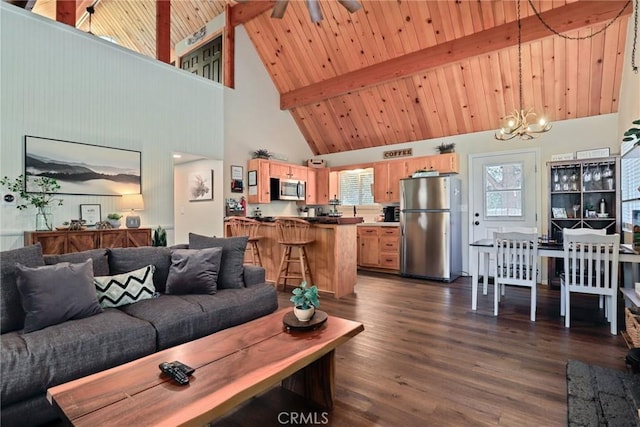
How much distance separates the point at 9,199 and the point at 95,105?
151 cm

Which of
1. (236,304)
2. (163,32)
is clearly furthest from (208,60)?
(236,304)

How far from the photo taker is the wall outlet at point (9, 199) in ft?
11.3

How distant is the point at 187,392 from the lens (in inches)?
49.3

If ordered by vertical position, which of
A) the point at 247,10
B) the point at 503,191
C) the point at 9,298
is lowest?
the point at 9,298

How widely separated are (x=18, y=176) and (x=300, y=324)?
3857mm

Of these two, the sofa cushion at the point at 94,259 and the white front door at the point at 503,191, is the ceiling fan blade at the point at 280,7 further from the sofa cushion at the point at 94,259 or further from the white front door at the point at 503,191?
the white front door at the point at 503,191

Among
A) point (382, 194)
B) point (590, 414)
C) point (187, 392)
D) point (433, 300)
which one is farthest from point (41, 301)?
point (382, 194)

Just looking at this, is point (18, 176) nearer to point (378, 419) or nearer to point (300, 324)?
point (300, 324)

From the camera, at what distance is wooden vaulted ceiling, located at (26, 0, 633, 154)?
4234 mm

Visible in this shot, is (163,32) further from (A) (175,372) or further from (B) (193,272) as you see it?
(A) (175,372)

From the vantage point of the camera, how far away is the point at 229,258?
289 cm

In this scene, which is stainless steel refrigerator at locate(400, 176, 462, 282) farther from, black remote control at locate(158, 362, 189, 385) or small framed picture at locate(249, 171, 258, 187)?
black remote control at locate(158, 362, 189, 385)

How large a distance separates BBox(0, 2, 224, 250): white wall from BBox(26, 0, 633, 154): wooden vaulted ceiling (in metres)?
1.83

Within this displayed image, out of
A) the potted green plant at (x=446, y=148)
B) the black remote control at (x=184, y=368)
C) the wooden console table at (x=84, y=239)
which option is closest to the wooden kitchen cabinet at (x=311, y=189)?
the potted green plant at (x=446, y=148)
